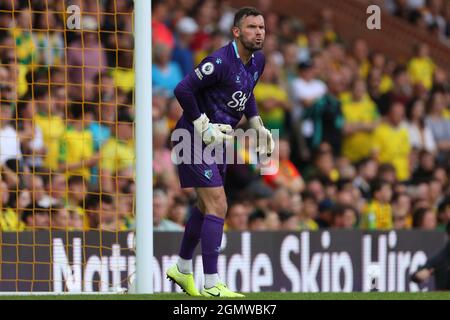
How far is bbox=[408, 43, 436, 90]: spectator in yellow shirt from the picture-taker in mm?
18562

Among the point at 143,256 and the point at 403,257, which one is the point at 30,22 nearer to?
the point at 143,256

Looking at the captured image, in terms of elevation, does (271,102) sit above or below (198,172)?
above

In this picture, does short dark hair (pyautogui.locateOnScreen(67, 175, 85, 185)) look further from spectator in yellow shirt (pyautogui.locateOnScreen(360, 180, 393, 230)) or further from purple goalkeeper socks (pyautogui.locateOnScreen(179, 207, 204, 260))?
spectator in yellow shirt (pyautogui.locateOnScreen(360, 180, 393, 230))

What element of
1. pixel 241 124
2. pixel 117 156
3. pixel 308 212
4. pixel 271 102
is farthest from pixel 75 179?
pixel 271 102

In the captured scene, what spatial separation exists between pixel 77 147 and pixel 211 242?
435cm

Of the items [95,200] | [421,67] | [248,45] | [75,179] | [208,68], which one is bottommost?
[95,200]

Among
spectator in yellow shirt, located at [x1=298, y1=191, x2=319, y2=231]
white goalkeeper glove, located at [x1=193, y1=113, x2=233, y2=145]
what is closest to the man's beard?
white goalkeeper glove, located at [x1=193, y1=113, x2=233, y2=145]

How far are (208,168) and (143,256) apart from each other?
3.15 ft

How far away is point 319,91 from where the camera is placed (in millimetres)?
16781

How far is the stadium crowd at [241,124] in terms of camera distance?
12.8 metres

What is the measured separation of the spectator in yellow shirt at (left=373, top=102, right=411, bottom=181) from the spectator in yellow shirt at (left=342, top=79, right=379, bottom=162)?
0.36 ft

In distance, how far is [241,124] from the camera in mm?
15445

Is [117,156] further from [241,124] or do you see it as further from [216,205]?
[216,205]

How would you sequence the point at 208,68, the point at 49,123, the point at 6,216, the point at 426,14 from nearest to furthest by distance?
the point at 208,68, the point at 6,216, the point at 49,123, the point at 426,14
